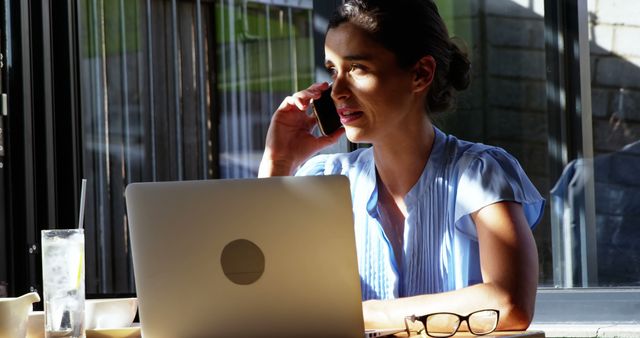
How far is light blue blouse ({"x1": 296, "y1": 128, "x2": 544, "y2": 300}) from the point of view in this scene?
206 cm

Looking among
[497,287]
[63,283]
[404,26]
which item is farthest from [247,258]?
[404,26]

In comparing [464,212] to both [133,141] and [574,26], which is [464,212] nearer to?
[574,26]

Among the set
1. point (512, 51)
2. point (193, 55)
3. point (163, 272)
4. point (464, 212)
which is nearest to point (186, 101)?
point (193, 55)

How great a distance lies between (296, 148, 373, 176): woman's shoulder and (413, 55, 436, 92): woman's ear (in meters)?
0.21

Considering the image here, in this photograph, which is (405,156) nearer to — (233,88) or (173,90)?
(233,88)

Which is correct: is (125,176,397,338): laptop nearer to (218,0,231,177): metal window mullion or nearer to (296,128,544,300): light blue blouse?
(296,128,544,300): light blue blouse

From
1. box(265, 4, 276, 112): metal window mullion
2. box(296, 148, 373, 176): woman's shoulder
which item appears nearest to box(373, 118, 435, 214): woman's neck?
box(296, 148, 373, 176): woman's shoulder

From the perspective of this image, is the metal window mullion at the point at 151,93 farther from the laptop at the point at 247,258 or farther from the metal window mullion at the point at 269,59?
the laptop at the point at 247,258

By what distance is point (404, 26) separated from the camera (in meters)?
2.21

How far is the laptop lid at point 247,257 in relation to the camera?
4.80ft

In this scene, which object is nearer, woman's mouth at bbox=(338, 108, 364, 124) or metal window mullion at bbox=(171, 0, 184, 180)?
woman's mouth at bbox=(338, 108, 364, 124)

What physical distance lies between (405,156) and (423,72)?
0.19 metres

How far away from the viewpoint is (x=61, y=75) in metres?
3.25

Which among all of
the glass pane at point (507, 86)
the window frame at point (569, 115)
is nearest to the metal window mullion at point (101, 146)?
the glass pane at point (507, 86)
